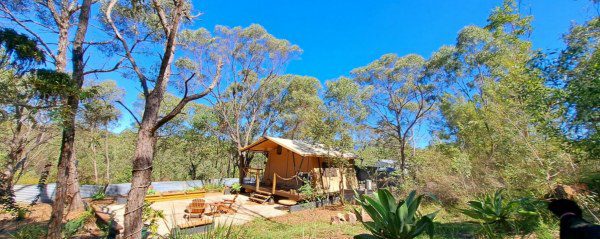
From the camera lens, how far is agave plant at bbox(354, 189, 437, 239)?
2295 mm

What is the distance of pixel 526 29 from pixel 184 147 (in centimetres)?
1868

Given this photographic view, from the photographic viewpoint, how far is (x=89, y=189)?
1173cm

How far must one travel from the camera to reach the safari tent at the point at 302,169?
1096 cm

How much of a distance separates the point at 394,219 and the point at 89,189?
46.1ft

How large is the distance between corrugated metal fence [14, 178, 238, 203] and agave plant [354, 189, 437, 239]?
10.9m

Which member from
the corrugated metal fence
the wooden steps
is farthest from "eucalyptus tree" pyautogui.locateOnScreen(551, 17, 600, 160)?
the corrugated metal fence

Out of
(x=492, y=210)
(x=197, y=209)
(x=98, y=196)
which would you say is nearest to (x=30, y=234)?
(x=197, y=209)

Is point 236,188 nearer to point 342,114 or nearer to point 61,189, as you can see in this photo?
point 342,114

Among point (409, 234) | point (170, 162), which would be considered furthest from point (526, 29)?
point (170, 162)

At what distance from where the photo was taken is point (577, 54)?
372 cm

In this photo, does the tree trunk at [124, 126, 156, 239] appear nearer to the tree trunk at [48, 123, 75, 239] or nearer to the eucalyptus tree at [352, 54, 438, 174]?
the tree trunk at [48, 123, 75, 239]

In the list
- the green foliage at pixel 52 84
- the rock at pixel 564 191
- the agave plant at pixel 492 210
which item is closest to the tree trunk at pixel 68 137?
the green foliage at pixel 52 84

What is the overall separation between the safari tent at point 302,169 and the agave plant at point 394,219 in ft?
26.4

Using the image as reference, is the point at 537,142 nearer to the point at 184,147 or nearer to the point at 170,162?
the point at 184,147
